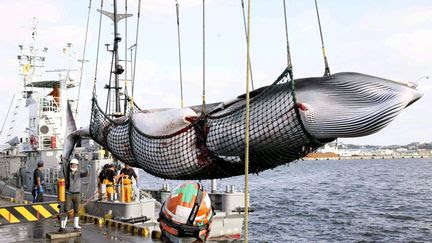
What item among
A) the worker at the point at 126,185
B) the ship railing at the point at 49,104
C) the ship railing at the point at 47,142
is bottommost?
the worker at the point at 126,185

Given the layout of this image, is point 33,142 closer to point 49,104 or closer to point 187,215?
point 49,104

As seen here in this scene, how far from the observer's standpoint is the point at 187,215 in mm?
3721

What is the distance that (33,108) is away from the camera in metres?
27.9

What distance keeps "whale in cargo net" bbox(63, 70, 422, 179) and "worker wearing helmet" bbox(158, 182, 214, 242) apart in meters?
0.74

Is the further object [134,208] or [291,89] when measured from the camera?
[134,208]

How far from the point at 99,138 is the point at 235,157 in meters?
2.29

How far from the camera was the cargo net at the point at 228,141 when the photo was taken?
4.20 m

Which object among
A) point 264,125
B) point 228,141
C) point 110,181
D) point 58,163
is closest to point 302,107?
point 264,125

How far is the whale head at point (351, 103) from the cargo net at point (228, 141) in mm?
145

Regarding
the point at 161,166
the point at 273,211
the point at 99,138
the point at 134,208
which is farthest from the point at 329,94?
the point at 273,211

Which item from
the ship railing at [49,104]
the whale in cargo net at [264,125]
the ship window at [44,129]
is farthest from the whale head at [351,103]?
the ship railing at [49,104]

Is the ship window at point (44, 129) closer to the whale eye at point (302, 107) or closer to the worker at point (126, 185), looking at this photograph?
the worker at point (126, 185)

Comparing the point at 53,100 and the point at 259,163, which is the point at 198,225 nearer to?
the point at 259,163

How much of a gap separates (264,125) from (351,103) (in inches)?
32.1
